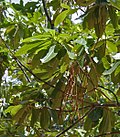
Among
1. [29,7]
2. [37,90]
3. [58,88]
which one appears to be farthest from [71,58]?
[29,7]

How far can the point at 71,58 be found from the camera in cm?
107

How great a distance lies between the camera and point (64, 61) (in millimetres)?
1132

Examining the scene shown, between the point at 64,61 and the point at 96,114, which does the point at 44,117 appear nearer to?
the point at 96,114

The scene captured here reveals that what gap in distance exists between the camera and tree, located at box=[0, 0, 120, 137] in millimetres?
1084

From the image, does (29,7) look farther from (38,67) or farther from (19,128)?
(19,128)

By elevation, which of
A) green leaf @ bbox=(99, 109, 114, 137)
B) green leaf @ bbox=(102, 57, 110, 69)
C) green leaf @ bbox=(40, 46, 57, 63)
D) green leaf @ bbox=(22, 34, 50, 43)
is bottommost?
green leaf @ bbox=(99, 109, 114, 137)

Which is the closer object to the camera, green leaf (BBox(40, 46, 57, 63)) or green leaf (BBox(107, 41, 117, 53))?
green leaf (BBox(40, 46, 57, 63))

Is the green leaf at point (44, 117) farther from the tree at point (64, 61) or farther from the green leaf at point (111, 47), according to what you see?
the green leaf at point (111, 47)

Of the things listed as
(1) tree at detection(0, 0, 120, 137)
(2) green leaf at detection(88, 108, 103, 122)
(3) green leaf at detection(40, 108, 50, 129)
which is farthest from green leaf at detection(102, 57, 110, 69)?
(3) green leaf at detection(40, 108, 50, 129)

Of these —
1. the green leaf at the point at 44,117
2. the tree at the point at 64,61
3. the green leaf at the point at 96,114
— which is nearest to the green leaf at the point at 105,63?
the tree at the point at 64,61

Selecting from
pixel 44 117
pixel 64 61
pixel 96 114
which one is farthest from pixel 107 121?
pixel 64 61

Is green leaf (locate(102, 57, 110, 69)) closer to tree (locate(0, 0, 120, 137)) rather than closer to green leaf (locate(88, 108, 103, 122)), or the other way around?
tree (locate(0, 0, 120, 137))

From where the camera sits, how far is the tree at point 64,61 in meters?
1.08

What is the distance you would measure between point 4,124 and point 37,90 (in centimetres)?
30
